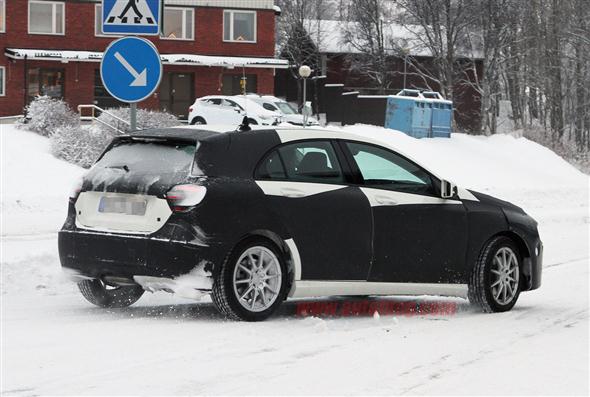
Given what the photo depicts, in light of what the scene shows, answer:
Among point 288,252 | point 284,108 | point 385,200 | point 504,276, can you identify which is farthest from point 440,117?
point 288,252

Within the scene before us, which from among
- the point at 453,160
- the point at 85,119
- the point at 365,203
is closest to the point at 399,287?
the point at 365,203

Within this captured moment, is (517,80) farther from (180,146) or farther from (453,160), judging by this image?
(180,146)

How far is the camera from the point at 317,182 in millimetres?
9570

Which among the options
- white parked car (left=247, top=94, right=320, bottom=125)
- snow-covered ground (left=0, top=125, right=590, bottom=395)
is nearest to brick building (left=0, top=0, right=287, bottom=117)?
white parked car (left=247, top=94, right=320, bottom=125)

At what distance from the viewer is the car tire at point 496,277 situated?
10352 mm

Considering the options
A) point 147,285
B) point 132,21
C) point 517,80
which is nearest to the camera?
point 147,285

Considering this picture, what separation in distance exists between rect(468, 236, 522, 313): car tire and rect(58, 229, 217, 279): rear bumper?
2.64 meters

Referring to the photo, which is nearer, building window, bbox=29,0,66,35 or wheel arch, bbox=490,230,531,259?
wheel arch, bbox=490,230,531,259

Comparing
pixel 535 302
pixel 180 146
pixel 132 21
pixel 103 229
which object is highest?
pixel 132 21

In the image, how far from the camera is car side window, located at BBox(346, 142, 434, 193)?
32.7ft

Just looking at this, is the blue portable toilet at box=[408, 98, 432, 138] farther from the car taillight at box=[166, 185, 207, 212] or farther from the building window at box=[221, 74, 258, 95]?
the car taillight at box=[166, 185, 207, 212]

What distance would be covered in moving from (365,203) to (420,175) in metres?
0.79

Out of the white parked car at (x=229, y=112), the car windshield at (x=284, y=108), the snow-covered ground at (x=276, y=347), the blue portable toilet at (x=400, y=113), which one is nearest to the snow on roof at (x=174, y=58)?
the white parked car at (x=229, y=112)

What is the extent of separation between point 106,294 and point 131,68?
9.04ft
